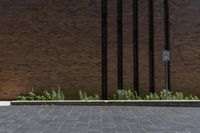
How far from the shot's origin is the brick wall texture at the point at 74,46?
64.1 feet

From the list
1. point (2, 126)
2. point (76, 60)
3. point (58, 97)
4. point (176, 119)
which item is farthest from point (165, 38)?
point (2, 126)

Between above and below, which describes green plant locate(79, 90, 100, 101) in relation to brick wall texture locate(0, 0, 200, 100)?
below

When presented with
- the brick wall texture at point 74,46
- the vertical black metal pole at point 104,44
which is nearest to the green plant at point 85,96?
the brick wall texture at point 74,46

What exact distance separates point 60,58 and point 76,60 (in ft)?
2.84

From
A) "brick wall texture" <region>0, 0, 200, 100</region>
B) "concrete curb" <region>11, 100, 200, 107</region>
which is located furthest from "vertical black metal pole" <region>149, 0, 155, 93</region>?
"concrete curb" <region>11, 100, 200, 107</region>

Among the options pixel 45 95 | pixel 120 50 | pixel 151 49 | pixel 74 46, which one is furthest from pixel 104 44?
pixel 45 95

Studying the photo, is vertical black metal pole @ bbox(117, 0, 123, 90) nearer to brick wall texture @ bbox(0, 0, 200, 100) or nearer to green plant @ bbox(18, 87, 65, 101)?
brick wall texture @ bbox(0, 0, 200, 100)

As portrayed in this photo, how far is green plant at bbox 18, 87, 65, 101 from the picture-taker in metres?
18.3

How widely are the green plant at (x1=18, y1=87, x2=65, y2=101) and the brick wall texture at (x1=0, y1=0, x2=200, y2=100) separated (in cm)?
44

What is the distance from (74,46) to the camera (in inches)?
776

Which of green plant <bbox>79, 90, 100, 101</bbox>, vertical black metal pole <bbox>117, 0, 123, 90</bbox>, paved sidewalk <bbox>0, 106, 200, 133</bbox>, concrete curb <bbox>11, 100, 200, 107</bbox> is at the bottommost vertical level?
paved sidewalk <bbox>0, 106, 200, 133</bbox>

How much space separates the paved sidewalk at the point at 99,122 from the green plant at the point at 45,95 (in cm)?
416

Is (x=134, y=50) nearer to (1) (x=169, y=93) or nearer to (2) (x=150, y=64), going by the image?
(2) (x=150, y=64)

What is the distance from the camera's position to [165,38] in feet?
64.6
